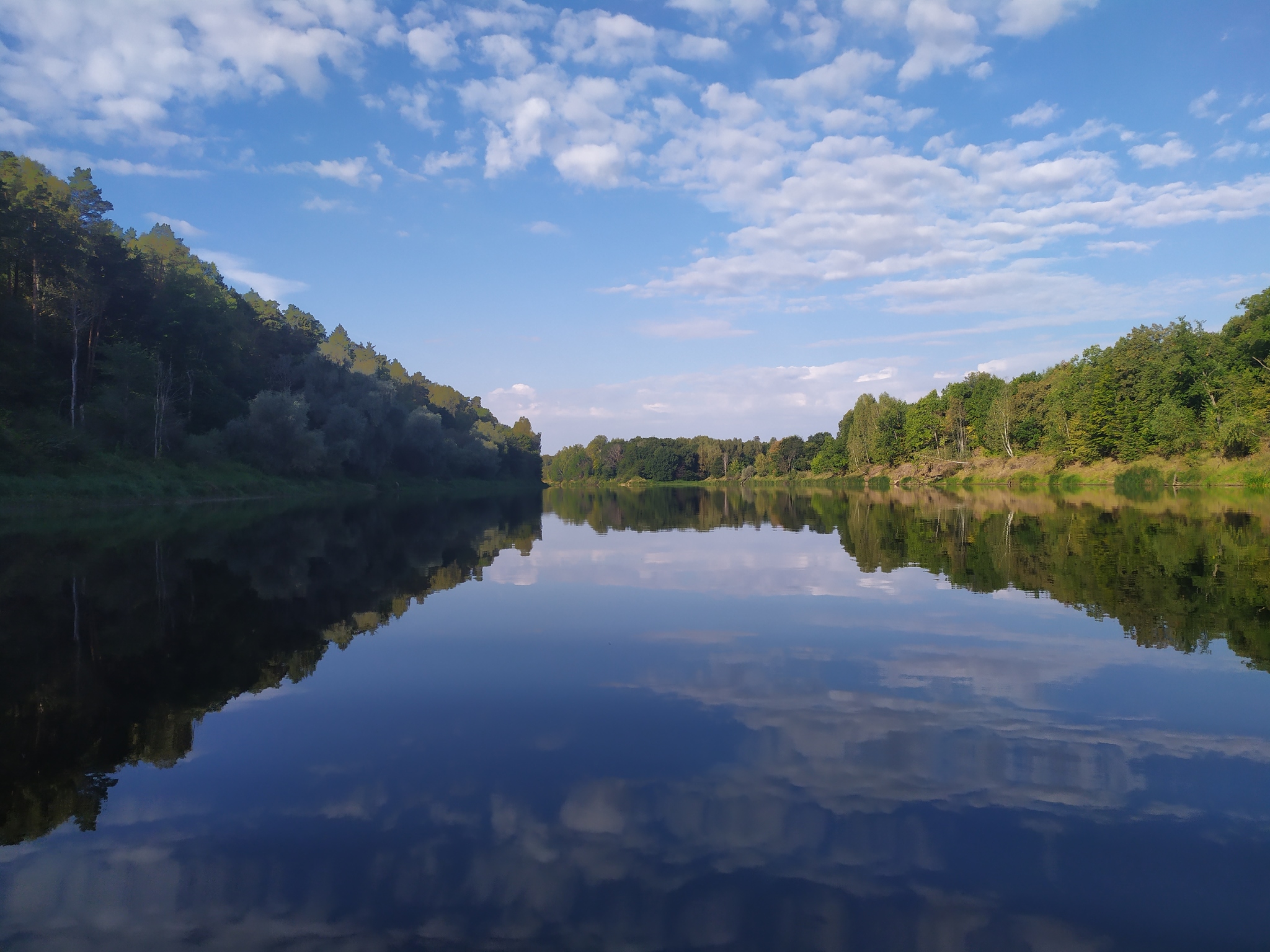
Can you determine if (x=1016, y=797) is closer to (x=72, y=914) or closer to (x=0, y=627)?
(x=72, y=914)

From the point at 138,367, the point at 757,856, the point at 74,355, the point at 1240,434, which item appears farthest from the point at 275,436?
the point at 1240,434

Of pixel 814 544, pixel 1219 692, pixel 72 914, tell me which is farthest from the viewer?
pixel 814 544

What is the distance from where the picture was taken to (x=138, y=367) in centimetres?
4172

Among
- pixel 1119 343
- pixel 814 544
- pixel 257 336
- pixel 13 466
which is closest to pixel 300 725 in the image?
pixel 814 544

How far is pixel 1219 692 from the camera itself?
262 inches

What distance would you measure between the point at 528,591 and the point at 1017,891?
1023cm

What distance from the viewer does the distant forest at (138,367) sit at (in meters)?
37.2

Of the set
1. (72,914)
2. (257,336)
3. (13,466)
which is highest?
(257,336)

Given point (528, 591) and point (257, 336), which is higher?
point (257, 336)

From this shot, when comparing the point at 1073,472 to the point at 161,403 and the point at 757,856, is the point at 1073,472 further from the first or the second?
the point at 757,856

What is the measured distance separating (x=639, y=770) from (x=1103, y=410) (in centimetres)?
8453

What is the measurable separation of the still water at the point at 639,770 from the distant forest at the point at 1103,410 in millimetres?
62974

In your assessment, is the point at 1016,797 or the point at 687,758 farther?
the point at 687,758

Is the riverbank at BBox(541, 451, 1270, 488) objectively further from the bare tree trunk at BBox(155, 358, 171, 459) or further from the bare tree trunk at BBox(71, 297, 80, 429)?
the bare tree trunk at BBox(71, 297, 80, 429)
